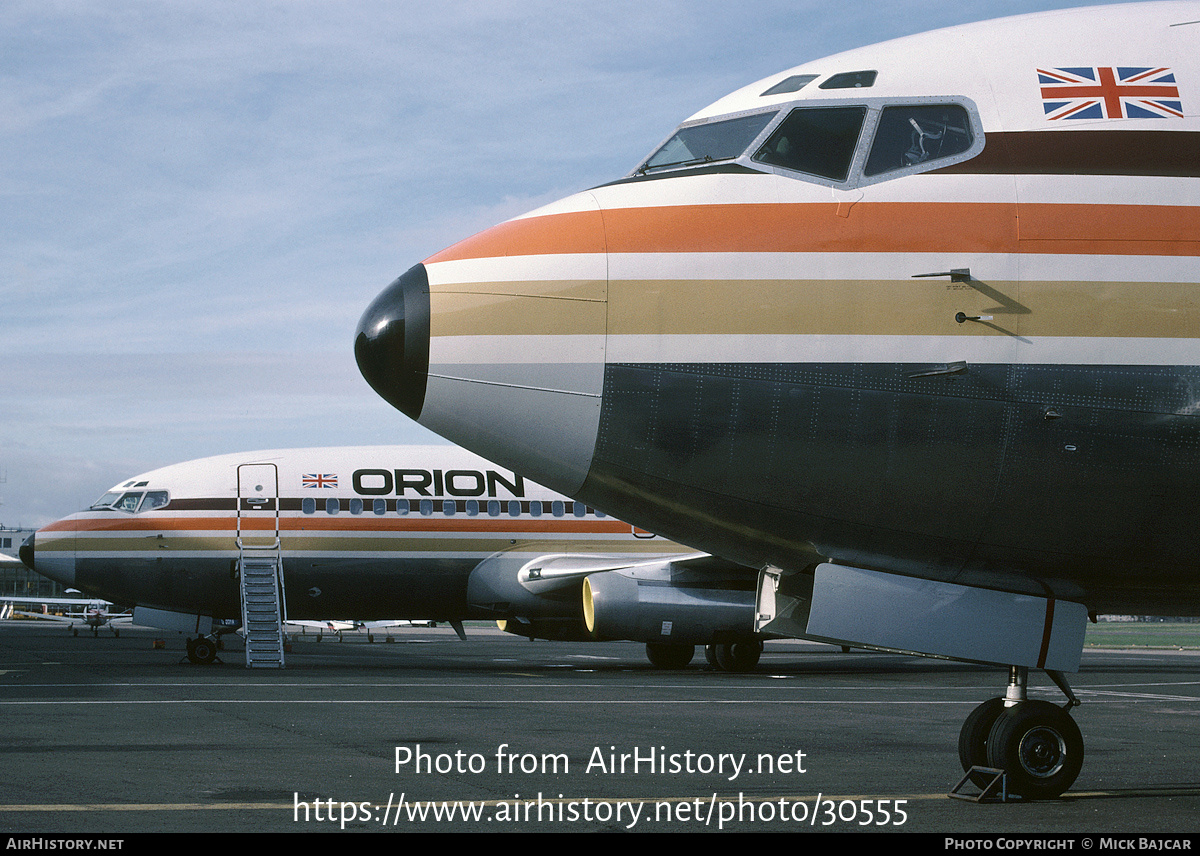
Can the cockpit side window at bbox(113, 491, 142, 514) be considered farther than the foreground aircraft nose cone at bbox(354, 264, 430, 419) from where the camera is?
Yes

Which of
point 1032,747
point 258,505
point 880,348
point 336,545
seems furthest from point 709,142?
point 258,505

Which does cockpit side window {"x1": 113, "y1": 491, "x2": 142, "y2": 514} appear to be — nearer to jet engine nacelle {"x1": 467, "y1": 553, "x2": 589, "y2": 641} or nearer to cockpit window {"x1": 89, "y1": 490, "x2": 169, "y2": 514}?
cockpit window {"x1": 89, "y1": 490, "x2": 169, "y2": 514}

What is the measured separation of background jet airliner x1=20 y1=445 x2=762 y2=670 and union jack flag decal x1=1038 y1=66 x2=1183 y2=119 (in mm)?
16619

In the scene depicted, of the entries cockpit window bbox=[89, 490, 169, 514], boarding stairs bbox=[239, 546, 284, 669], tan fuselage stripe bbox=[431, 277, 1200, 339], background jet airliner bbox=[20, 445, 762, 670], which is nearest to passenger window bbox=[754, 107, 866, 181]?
tan fuselage stripe bbox=[431, 277, 1200, 339]

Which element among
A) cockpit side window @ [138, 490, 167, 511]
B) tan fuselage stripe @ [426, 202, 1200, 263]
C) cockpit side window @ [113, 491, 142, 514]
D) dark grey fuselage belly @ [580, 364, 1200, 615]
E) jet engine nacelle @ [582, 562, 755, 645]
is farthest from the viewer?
cockpit side window @ [113, 491, 142, 514]

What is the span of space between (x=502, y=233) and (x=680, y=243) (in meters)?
0.95

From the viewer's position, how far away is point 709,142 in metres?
6.76

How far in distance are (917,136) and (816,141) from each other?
1.73ft

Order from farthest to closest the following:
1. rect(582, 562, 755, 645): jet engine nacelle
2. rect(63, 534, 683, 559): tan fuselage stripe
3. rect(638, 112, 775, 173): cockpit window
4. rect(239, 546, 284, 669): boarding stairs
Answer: rect(63, 534, 683, 559): tan fuselage stripe → rect(239, 546, 284, 669): boarding stairs → rect(582, 562, 755, 645): jet engine nacelle → rect(638, 112, 775, 173): cockpit window

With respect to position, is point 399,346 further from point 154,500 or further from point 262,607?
point 154,500

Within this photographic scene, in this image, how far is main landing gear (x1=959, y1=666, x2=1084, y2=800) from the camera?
23.2ft

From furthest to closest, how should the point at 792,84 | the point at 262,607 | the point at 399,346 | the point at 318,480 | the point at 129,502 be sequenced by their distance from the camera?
the point at 318,480 < the point at 129,502 < the point at 262,607 < the point at 792,84 < the point at 399,346

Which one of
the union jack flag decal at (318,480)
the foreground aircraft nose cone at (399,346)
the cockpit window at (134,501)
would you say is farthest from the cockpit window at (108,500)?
the foreground aircraft nose cone at (399,346)
